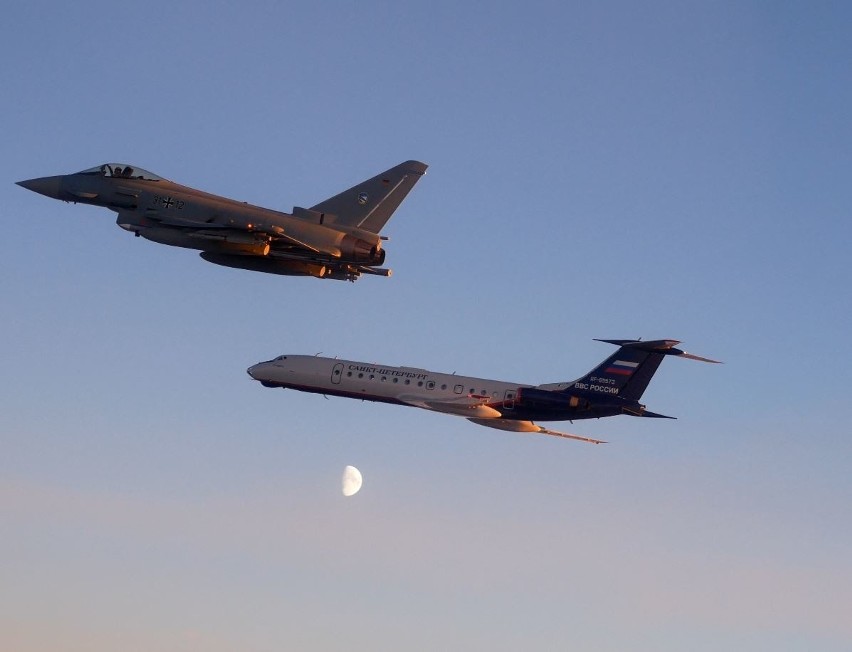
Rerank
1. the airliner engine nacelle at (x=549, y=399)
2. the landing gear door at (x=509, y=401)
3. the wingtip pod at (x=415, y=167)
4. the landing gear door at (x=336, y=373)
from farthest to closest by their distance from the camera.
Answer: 1. the landing gear door at (x=336, y=373)
2. the landing gear door at (x=509, y=401)
3. the airliner engine nacelle at (x=549, y=399)
4. the wingtip pod at (x=415, y=167)

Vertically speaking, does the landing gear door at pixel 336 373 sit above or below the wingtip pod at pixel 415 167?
below

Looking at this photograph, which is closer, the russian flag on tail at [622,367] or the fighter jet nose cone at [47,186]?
the fighter jet nose cone at [47,186]

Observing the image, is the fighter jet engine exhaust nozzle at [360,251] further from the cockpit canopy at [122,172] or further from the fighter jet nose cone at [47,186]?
the fighter jet nose cone at [47,186]

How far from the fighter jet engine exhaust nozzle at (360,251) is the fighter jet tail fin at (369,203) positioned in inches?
57.3

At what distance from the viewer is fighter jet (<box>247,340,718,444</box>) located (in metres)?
80.5

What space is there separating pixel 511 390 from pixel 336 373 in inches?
458

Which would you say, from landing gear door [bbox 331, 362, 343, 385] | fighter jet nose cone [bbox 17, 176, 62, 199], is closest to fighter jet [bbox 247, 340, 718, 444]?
landing gear door [bbox 331, 362, 343, 385]

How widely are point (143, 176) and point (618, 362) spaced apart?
106 ft

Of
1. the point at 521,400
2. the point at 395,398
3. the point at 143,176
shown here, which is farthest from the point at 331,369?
the point at 143,176

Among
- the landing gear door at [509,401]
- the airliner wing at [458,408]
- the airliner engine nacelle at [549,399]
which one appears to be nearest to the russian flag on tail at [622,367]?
the airliner engine nacelle at [549,399]

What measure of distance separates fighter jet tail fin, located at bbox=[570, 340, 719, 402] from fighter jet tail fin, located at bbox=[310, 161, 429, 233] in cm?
1852

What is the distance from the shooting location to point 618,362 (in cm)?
8194

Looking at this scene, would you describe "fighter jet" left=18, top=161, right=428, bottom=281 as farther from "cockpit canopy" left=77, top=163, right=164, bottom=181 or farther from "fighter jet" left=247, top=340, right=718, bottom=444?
"fighter jet" left=247, top=340, right=718, bottom=444

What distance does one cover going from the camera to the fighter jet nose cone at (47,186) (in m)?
74.4
